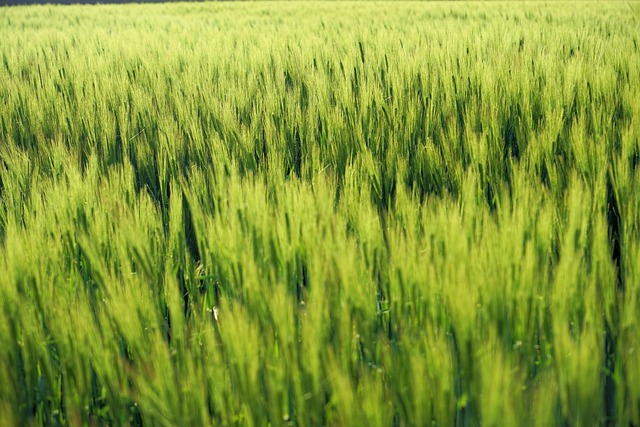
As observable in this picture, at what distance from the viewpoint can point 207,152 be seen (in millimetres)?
1594

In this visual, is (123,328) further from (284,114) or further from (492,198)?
(284,114)

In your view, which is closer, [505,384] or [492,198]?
[505,384]

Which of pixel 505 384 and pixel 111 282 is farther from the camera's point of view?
pixel 111 282

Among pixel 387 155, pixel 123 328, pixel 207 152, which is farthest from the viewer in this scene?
pixel 207 152

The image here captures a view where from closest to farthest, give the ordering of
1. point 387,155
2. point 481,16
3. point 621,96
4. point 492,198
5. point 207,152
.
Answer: point 492,198
point 387,155
point 207,152
point 621,96
point 481,16

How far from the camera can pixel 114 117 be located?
72.0 inches

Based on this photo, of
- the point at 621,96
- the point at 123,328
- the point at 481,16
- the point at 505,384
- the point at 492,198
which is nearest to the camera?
the point at 505,384

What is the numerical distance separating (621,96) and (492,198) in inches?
31.1

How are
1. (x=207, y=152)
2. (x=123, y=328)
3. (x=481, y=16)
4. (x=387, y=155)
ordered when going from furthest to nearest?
(x=481, y=16), (x=207, y=152), (x=387, y=155), (x=123, y=328)

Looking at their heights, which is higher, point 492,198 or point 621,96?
point 621,96

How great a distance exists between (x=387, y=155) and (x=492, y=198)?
275 millimetres

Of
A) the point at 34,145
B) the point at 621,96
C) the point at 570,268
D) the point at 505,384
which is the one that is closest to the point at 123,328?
the point at 505,384

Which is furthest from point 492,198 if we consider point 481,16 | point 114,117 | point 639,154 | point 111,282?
point 481,16

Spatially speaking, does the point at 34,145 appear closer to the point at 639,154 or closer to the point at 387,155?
the point at 387,155
